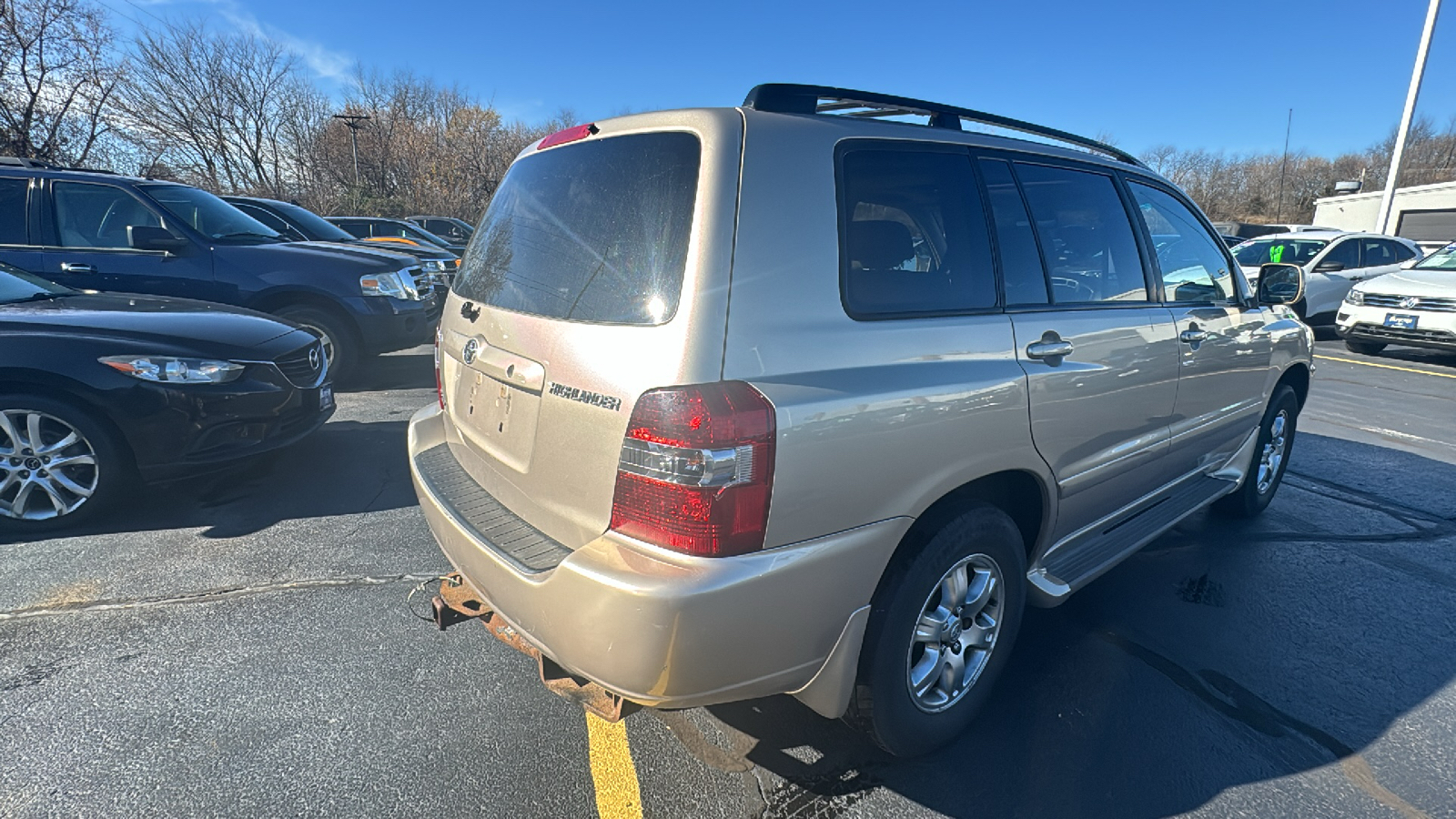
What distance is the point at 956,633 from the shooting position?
88.4 inches

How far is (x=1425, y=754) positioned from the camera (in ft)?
7.57

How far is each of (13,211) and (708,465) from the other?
7182 millimetres

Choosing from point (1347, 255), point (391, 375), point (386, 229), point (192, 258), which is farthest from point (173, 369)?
point (1347, 255)

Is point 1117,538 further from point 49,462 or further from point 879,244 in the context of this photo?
point 49,462

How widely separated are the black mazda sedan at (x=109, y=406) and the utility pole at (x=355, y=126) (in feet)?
99.5

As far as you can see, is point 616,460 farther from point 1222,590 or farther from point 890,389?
point 1222,590

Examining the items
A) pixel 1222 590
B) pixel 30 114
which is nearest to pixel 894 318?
pixel 1222 590

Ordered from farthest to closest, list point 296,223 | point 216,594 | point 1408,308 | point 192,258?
point 1408,308, point 296,223, point 192,258, point 216,594

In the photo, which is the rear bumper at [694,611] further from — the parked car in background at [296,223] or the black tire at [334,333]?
the parked car in background at [296,223]

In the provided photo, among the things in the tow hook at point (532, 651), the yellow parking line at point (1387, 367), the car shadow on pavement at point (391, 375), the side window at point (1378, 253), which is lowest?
the car shadow on pavement at point (391, 375)

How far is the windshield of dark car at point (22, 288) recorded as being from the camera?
4.22 meters

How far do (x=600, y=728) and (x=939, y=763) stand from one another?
1.07 metres

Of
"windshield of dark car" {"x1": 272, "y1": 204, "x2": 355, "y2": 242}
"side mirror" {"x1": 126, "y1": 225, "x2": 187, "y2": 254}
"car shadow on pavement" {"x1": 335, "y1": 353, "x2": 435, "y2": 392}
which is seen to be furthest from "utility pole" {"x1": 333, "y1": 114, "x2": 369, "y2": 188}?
"side mirror" {"x1": 126, "y1": 225, "x2": 187, "y2": 254}

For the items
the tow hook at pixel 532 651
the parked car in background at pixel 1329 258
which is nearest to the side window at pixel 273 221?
the tow hook at pixel 532 651
